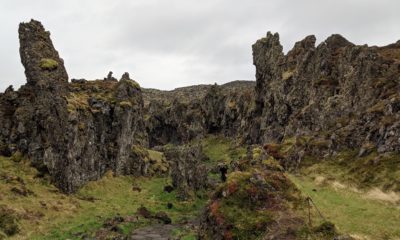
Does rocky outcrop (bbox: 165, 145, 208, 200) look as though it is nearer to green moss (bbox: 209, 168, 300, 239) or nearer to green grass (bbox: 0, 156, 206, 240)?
green grass (bbox: 0, 156, 206, 240)

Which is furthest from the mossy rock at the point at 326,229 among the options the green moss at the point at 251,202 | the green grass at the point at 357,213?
the green moss at the point at 251,202

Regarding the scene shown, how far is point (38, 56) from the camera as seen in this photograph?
81000 mm

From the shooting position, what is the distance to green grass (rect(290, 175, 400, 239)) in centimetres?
3167

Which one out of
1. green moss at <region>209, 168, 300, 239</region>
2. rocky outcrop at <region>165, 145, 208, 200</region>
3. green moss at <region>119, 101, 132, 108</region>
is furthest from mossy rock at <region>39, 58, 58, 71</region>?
green moss at <region>209, 168, 300, 239</region>

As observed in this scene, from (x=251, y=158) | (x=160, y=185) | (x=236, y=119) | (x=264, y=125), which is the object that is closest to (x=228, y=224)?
(x=251, y=158)

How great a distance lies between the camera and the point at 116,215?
2603 inches

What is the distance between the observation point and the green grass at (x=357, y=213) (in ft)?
104

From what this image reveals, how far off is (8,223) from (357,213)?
38977mm

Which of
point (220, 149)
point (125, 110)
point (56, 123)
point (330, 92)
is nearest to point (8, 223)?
point (56, 123)

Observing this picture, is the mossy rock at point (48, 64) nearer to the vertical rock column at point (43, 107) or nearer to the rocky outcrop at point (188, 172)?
the vertical rock column at point (43, 107)

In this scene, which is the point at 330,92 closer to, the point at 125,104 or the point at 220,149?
the point at 125,104

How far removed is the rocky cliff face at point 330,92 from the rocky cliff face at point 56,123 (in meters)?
40.8


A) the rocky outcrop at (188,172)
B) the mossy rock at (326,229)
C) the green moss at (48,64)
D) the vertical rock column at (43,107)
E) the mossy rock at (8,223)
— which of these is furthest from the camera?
the rocky outcrop at (188,172)

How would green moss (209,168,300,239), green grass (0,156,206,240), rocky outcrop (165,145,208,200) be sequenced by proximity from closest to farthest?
green moss (209,168,300,239), green grass (0,156,206,240), rocky outcrop (165,145,208,200)
